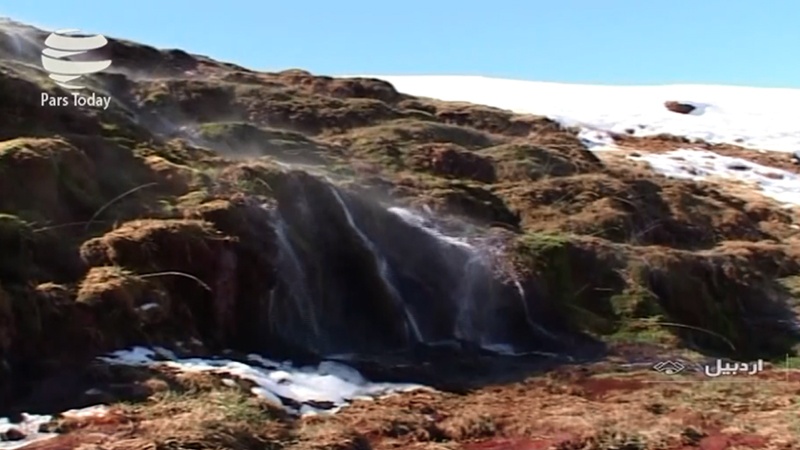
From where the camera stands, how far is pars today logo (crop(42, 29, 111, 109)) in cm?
1455

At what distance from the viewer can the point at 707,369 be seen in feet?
41.8

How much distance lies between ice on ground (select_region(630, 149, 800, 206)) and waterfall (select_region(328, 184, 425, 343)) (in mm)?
15588

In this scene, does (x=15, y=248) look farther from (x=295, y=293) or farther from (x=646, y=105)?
(x=646, y=105)

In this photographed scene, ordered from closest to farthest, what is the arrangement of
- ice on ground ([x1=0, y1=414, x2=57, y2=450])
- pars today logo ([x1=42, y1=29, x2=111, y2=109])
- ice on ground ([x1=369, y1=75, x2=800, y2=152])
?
ice on ground ([x1=0, y1=414, x2=57, y2=450]), pars today logo ([x1=42, y1=29, x2=111, y2=109]), ice on ground ([x1=369, y1=75, x2=800, y2=152])

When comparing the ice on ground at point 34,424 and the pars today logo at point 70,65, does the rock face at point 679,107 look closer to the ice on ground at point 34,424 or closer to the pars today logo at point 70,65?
the pars today logo at point 70,65

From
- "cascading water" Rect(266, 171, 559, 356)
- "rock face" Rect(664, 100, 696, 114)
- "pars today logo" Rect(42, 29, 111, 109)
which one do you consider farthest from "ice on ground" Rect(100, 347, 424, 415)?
"rock face" Rect(664, 100, 696, 114)

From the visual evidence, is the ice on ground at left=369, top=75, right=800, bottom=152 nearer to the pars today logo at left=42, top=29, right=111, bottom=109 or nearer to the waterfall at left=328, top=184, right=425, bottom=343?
the pars today logo at left=42, top=29, right=111, bottom=109

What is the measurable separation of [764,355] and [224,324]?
26.7 ft

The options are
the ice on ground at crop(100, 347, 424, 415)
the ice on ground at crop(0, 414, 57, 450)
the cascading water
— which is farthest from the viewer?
the cascading water

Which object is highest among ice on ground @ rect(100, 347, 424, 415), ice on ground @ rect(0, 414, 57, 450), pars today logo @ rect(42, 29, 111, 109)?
pars today logo @ rect(42, 29, 111, 109)

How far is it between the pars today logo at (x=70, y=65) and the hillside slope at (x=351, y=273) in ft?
1.10

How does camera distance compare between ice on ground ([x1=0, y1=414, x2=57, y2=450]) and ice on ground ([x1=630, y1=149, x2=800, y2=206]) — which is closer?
ice on ground ([x1=0, y1=414, x2=57, y2=450])

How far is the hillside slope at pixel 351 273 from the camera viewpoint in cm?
887

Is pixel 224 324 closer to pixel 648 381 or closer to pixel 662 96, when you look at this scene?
pixel 648 381
